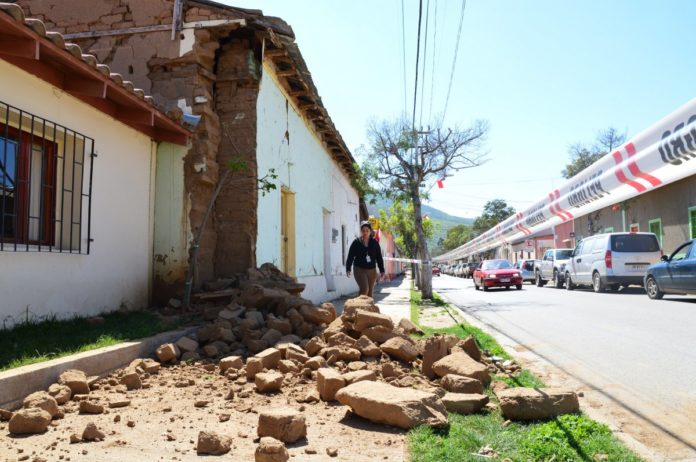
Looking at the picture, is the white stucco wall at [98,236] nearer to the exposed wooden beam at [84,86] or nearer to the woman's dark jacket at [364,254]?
the exposed wooden beam at [84,86]

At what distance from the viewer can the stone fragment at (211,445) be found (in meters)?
3.02

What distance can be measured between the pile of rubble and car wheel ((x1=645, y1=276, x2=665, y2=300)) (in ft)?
31.4

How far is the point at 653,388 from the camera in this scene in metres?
4.88

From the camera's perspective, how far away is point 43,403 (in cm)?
350

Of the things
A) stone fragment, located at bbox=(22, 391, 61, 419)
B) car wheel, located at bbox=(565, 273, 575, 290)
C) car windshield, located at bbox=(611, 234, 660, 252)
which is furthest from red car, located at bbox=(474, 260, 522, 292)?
stone fragment, located at bbox=(22, 391, 61, 419)

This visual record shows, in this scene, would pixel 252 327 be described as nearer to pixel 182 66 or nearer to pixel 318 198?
pixel 182 66

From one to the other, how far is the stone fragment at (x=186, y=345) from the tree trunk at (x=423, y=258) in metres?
11.5

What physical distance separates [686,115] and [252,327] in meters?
4.60

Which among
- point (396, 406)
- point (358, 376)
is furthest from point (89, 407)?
point (396, 406)

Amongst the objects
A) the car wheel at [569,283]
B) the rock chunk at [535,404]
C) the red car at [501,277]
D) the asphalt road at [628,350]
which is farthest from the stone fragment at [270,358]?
the red car at [501,277]

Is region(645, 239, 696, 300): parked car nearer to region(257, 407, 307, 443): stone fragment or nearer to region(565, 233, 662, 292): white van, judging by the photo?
region(565, 233, 662, 292): white van

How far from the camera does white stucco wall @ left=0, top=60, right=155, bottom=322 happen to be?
5.35m

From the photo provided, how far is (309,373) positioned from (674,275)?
11510 millimetres

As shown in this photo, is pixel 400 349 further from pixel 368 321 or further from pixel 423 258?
pixel 423 258
